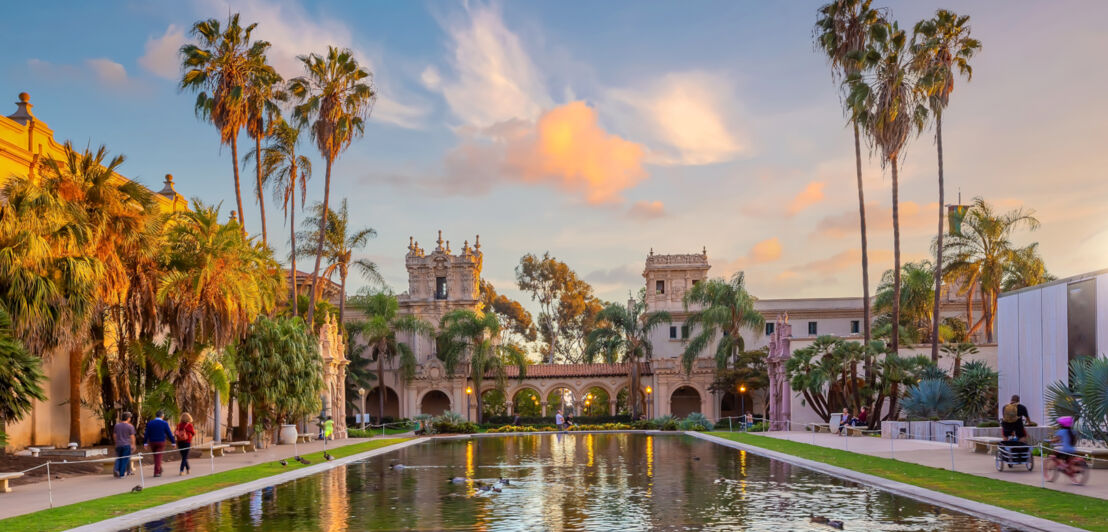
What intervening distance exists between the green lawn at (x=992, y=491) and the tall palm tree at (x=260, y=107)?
23939mm

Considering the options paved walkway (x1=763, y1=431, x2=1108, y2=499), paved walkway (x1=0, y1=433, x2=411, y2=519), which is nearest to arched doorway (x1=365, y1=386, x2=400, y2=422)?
paved walkway (x1=763, y1=431, x2=1108, y2=499)

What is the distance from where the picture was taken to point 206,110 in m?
39.8

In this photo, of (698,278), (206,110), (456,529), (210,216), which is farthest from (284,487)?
(698,278)

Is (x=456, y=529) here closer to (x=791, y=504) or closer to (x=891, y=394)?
(x=791, y=504)

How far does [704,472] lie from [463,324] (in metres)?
41.8

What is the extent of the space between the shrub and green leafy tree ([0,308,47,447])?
29.8m

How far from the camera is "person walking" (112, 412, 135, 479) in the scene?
22422 millimetres

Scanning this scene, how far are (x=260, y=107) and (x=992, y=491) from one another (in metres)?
32.4

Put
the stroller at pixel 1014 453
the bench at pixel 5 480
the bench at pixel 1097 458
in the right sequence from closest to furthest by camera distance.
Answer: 1. the bench at pixel 5 480
2. the stroller at pixel 1014 453
3. the bench at pixel 1097 458

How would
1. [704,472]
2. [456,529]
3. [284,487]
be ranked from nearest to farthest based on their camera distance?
[456,529]
[284,487]
[704,472]

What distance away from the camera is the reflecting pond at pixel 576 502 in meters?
14.3

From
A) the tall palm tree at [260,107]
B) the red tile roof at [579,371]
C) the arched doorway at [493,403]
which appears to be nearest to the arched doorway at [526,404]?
the arched doorway at [493,403]

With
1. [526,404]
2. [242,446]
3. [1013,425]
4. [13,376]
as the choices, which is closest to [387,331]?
[526,404]

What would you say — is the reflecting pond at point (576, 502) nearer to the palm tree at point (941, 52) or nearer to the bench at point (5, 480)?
the bench at point (5, 480)
